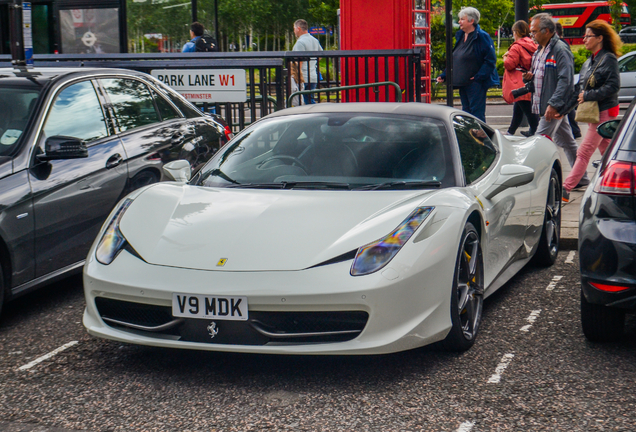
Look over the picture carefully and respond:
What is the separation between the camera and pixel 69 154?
5.00 meters

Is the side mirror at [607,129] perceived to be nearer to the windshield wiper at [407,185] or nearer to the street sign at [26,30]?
the windshield wiper at [407,185]

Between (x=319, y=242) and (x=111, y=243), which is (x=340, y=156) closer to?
(x=319, y=242)

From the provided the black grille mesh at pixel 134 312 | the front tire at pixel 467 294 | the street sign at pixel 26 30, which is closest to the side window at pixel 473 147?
the front tire at pixel 467 294

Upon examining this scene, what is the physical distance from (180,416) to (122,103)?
326cm

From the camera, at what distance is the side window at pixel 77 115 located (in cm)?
536

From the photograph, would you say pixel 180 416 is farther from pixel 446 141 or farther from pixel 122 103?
pixel 122 103

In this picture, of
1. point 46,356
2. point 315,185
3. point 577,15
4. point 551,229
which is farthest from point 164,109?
point 577,15

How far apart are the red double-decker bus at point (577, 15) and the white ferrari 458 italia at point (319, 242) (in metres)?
56.6

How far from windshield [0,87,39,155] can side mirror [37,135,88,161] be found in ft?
0.69

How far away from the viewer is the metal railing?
945 cm

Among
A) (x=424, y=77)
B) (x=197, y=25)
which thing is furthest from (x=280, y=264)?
(x=197, y=25)

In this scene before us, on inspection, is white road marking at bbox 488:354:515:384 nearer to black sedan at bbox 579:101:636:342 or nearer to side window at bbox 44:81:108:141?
black sedan at bbox 579:101:636:342

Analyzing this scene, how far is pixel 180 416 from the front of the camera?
341cm

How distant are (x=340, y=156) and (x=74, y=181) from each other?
5.82 feet
